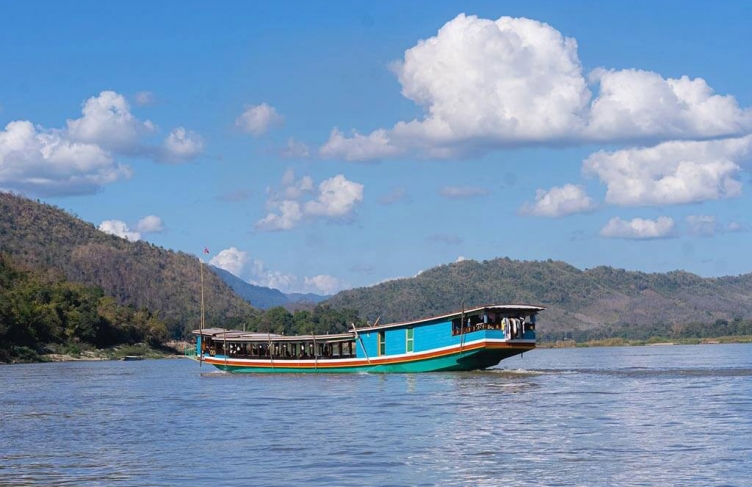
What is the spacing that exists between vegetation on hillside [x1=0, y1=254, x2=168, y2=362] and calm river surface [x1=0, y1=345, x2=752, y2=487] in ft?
198

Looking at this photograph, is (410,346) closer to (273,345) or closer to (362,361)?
(362,361)

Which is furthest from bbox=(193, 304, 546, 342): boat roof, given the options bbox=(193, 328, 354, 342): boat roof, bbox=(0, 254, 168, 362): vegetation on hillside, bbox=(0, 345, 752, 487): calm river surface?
bbox=(0, 254, 168, 362): vegetation on hillside

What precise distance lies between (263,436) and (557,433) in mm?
9363

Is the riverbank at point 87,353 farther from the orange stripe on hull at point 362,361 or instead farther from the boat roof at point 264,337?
the orange stripe on hull at point 362,361

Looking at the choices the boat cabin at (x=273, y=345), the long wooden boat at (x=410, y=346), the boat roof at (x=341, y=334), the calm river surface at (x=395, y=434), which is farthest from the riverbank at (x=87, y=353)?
the calm river surface at (x=395, y=434)

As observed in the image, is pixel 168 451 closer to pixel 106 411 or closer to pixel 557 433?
pixel 557 433

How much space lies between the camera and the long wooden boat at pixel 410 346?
6025 centimetres

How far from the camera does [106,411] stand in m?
44.0

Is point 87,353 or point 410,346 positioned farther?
point 87,353

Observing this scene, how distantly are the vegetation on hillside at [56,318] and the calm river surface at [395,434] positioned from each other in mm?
60297

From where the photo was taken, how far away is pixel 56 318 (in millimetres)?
123562

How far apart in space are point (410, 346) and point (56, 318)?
236 feet

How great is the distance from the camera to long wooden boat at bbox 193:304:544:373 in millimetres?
60250

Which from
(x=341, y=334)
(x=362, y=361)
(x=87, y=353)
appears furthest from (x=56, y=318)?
(x=362, y=361)
